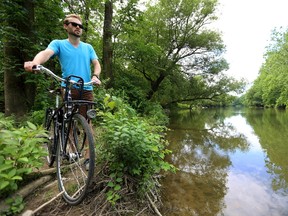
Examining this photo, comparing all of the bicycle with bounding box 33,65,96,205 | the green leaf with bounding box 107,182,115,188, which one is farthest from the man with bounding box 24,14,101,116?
the green leaf with bounding box 107,182,115,188

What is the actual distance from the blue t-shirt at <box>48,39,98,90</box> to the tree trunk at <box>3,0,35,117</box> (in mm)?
2149

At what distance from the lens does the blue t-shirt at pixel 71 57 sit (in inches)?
89.0

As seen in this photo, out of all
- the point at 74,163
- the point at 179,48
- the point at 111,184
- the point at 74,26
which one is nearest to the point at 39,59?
the point at 74,26

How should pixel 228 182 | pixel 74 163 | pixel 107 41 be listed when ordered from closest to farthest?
pixel 74 163 → pixel 228 182 → pixel 107 41

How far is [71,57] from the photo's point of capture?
232 centimetres

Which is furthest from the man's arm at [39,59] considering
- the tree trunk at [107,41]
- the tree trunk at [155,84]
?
the tree trunk at [155,84]

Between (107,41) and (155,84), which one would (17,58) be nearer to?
→ (107,41)

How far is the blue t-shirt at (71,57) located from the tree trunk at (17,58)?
2.15 meters

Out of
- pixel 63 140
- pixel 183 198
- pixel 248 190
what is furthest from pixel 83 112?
pixel 248 190

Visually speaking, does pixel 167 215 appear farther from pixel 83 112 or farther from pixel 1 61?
pixel 1 61

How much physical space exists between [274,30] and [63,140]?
2781cm

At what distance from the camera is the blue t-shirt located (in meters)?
2.26

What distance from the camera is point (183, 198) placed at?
148 inches

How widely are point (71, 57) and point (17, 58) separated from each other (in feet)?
9.00
